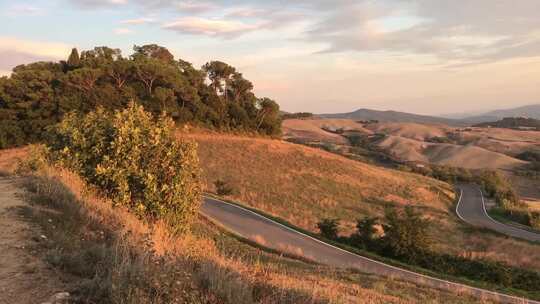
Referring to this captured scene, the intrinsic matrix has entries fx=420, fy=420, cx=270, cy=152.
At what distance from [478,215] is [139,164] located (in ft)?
176

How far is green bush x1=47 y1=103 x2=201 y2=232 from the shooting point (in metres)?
13.0

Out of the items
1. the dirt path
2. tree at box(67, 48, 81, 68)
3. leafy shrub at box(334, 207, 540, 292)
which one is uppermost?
tree at box(67, 48, 81, 68)

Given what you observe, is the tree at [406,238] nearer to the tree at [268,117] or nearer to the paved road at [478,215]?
the paved road at [478,215]

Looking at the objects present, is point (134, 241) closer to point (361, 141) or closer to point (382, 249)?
point (382, 249)

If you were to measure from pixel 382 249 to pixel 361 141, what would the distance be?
134 m

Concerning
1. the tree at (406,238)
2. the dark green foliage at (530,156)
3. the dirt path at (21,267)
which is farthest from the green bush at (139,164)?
the dark green foliage at (530,156)

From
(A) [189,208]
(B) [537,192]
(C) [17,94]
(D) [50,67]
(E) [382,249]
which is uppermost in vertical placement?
(D) [50,67]

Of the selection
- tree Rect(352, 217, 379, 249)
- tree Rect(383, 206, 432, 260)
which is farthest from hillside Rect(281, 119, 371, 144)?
tree Rect(383, 206, 432, 260)

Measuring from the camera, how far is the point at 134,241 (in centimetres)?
778

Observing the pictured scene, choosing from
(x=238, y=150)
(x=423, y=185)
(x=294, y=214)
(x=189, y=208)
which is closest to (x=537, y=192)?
(x=423, y=185)

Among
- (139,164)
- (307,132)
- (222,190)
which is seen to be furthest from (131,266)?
(307,132)

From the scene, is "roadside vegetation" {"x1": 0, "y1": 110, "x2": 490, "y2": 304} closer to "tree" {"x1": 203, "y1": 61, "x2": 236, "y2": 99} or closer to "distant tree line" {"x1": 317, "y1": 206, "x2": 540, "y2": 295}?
"distant tree line" {"x1": 317, "y1": 206, "x2": 540, "y2": 295}

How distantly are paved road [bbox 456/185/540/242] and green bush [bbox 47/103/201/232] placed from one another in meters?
39.7

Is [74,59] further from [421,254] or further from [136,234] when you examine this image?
[136,234]
